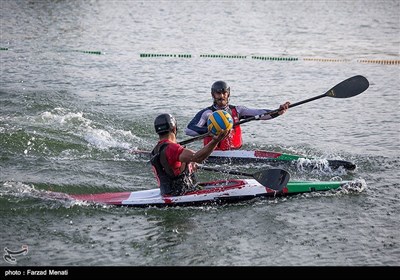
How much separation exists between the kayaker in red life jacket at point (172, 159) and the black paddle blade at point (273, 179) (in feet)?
3.35

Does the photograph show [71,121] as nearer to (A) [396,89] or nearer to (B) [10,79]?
(B) [10,79]

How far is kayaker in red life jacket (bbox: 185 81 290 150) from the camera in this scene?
12039mm

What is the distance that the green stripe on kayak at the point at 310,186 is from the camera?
35.0ft

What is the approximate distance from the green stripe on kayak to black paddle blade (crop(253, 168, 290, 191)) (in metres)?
0.30

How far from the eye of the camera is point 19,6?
110 feet

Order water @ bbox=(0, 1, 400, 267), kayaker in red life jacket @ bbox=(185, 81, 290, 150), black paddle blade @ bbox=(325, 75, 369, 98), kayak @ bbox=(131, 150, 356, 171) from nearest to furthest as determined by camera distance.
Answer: water @ bbox=(0, 1, 400, 267) < kayaker in red life jacket @ bbox=(185, 81, 290, 150) < kayak @ bbox=(131, 150, 356, 171) < black paddle blade @ bbox=(325, 75, 369, 98)

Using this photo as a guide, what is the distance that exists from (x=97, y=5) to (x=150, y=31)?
25.7 ft

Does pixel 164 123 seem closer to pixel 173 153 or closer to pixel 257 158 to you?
pixel 173 153

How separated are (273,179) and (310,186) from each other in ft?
2.39

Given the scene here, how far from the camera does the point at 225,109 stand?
12.2 metres

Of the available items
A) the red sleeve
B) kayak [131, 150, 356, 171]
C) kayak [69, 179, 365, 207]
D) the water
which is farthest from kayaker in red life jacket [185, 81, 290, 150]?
the red sleeve

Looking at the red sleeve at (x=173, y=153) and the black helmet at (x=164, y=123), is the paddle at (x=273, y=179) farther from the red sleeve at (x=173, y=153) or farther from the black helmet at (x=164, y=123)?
the black helmet at (x=164, y=123)

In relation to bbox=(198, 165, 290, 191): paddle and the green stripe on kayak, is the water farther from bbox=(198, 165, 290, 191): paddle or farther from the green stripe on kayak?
bbox=(198, 165, 290, 191): paddle

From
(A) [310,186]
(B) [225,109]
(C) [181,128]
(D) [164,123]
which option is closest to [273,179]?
(A) [310,186]
